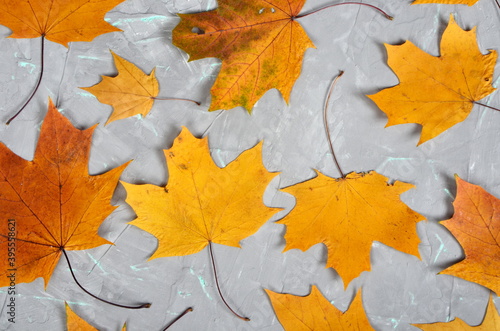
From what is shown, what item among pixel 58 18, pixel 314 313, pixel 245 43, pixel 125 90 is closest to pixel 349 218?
pixel 314 313

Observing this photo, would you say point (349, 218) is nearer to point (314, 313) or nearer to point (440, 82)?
point (314, 313)

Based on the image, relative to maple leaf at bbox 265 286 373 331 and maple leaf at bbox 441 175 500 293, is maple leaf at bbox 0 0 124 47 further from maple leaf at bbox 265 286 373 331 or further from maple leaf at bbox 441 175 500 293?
maple leaf at bbox 441 175 500 293

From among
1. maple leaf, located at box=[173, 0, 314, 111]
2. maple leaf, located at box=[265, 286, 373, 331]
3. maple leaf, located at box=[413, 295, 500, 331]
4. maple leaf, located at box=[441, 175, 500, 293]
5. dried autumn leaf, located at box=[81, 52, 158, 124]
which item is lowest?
maple leaf, located at box=[413, 295, 500, 331]

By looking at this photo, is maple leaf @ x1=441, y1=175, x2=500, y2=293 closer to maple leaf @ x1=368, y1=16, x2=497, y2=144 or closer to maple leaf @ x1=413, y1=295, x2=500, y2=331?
maple leaf @ x1=413, y1=295, x2=500, y2=331

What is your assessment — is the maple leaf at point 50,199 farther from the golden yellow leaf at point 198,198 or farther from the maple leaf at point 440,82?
the maple leaf at point 440,82

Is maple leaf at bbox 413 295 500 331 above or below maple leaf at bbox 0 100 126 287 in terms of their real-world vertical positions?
below

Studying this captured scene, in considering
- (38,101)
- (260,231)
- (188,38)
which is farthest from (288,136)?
(38,101)

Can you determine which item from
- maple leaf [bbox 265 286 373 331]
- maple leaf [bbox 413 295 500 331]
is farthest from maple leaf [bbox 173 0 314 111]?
maple leaf [bbox 413 295 500 331]
